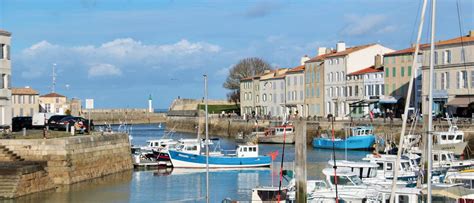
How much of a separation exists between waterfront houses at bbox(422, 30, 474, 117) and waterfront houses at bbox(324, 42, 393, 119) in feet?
58.4

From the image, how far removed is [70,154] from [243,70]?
93239 millimetres

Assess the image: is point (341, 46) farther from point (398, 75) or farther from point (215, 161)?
point (215, 161)

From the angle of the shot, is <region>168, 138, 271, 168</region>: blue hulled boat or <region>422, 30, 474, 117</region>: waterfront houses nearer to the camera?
<region>168, 138, 271, 168</region>: blue hulled boat

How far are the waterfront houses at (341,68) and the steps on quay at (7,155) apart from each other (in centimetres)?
5220

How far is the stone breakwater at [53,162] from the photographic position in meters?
36.3

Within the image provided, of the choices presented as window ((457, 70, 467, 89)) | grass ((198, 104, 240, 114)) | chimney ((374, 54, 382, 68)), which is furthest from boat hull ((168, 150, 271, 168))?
grass ((198, 104, 240, 114))

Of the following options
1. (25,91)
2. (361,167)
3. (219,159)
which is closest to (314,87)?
(25,91)

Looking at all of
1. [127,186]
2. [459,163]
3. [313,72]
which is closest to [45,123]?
[127,186]

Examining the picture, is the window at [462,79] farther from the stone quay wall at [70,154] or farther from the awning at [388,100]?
the stone quay wall at [70,154]

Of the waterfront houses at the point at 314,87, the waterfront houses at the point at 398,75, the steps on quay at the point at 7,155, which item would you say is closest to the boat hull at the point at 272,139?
the waterfront houses at the point at 398,75

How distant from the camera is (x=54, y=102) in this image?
109 meters

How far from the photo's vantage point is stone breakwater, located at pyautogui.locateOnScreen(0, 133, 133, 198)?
1428 inches

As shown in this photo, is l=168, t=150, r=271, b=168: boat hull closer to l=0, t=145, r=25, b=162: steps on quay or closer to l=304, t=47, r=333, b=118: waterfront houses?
l=0, t=145, r=25, b=162: steps on quay

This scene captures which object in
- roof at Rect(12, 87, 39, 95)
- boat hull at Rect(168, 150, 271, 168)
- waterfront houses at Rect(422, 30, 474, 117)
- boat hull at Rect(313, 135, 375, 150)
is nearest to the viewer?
boat hull at Rect(168, 150, 271, 168)
